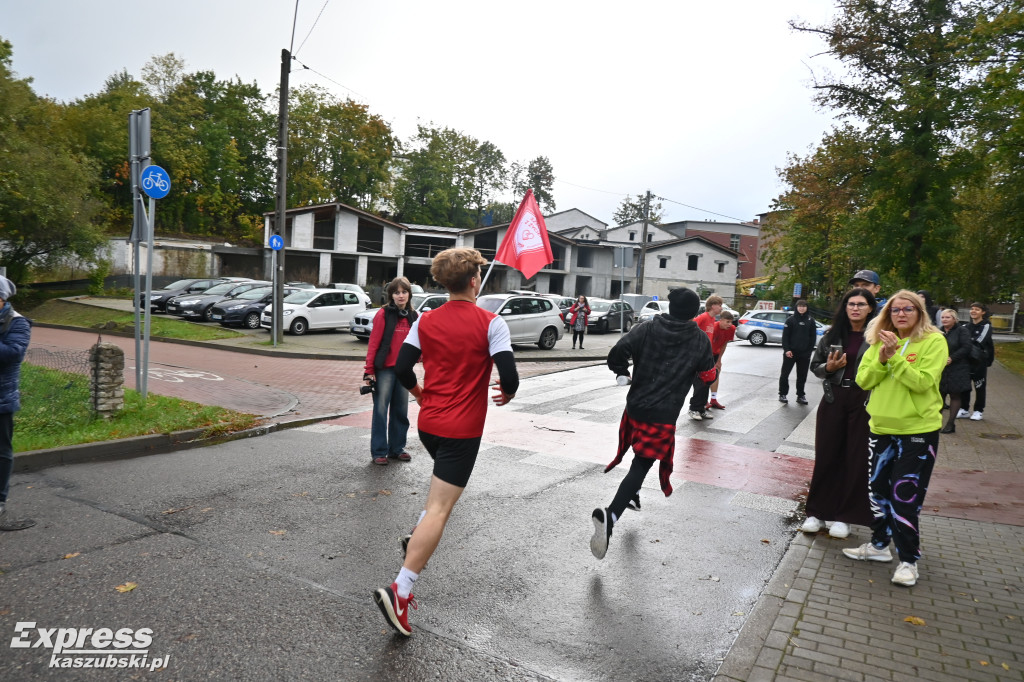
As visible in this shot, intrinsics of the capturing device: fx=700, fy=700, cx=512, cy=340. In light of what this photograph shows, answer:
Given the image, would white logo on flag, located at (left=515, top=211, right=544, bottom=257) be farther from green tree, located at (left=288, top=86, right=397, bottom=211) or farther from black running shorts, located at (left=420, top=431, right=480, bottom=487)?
green tree, located at (left=288, top=86, right=397, bottom=211)

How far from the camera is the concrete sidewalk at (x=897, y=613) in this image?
132 inches

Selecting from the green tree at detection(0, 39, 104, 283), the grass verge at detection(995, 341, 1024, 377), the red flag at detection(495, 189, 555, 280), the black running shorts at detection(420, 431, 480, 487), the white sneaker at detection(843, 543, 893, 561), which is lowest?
the white sneaker at detection(843, 543, 893, 561)

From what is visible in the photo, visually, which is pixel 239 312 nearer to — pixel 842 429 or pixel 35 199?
pixel 35 199

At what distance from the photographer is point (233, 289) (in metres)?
27.2

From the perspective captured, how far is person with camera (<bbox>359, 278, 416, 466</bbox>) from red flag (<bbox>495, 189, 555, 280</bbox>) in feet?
10.3

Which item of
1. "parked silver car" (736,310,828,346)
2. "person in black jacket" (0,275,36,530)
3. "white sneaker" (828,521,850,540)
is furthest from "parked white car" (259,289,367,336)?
"white sneaker" (828,521,850,540)

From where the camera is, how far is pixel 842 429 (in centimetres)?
520

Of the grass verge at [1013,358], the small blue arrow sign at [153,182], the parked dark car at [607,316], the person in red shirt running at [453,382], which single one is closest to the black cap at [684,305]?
the person in red shirt running at [453,382]

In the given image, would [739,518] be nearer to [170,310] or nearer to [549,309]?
[549,309]

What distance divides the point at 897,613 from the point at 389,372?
4.89m

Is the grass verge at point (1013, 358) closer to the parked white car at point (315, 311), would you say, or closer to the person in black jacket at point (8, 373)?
the parked white car at point (315, 311)

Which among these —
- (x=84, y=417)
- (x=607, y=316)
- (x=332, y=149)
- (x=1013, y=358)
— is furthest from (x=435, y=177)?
(x=84, y=417)

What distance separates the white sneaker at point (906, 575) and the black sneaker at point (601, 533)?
5.98ft

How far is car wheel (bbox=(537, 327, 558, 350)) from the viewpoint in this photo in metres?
22.3
